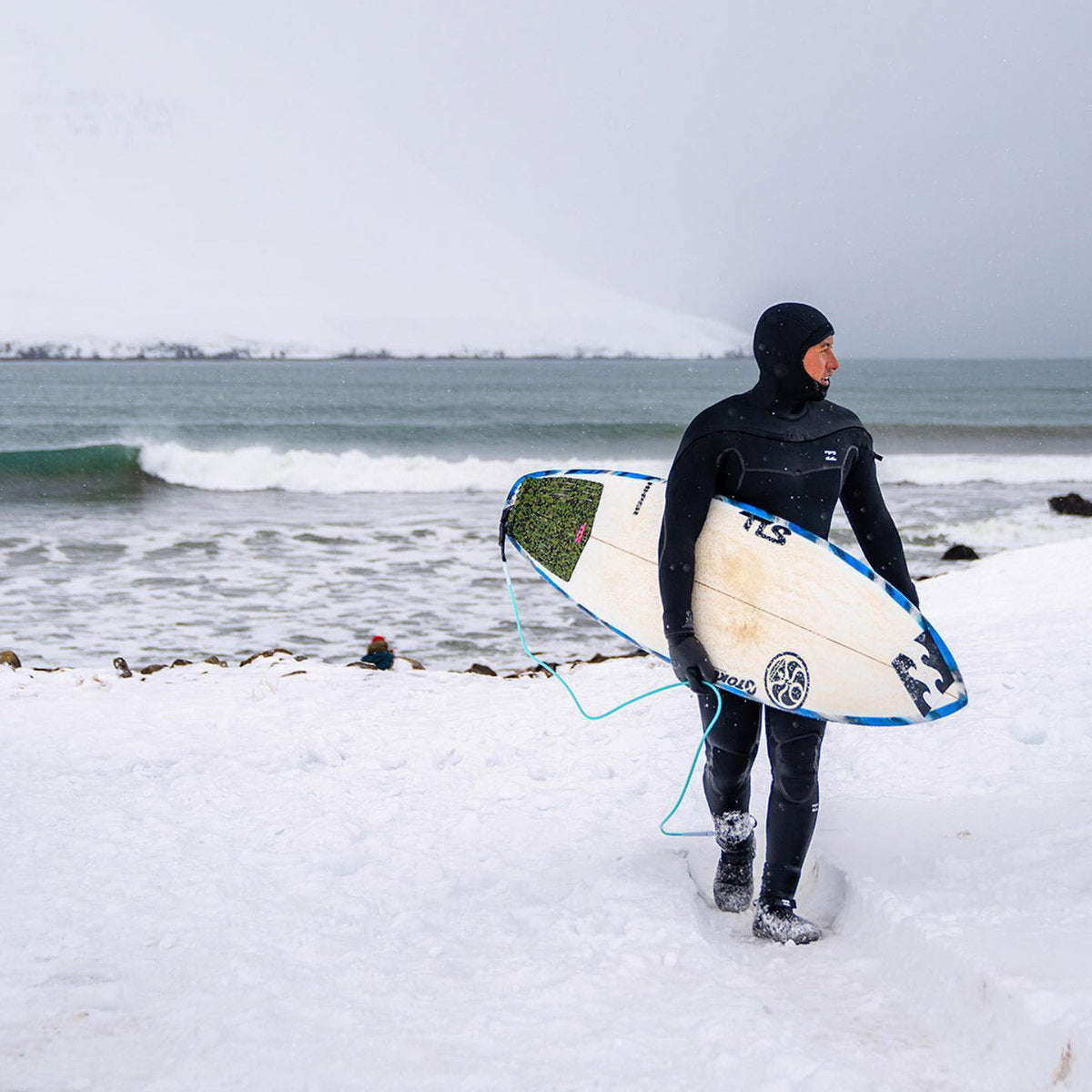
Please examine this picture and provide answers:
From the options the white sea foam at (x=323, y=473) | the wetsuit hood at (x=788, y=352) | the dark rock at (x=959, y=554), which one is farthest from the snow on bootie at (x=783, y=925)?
the white sea foam at (x=323, y=473)

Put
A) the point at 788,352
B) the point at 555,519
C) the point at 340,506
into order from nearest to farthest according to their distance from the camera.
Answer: the point at 788,352 → the point at 555,519 → the point at 340,506

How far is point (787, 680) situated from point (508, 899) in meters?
1.07

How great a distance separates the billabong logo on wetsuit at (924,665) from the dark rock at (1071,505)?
46.6ft

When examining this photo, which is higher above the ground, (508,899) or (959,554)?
(508,899)

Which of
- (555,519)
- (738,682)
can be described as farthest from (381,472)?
(738,682)

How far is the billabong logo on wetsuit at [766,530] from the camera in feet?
9.98

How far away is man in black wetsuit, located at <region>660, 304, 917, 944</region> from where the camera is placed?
2889mm

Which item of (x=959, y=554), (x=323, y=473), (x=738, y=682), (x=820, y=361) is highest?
(x=820, y=361)

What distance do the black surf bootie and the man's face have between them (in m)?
1.30

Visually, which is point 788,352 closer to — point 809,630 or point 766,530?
point 766,530

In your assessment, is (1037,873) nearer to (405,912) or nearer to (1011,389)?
(405,912)

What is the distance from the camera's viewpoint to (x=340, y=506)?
1723 centimetres

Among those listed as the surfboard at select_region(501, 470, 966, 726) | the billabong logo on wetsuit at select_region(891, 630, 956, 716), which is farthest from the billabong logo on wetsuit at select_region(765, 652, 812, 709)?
the billabong logo on wetsuit at select_region(891, 630, 956, 716)

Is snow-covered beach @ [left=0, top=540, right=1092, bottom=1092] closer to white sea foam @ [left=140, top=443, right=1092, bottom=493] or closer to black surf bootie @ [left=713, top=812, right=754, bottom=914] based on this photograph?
black surf bootie @ [left=713, top=812, right=754, bottom=914]
